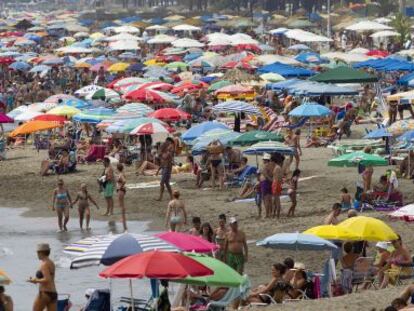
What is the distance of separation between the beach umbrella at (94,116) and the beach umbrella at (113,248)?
57.3ft

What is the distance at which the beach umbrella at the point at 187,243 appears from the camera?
14953 millimetres

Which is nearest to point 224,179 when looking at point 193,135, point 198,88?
point 193,135

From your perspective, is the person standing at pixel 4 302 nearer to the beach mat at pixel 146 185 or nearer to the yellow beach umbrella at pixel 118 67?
the beach mat at pixel 146 185

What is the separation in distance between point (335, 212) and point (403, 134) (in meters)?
7.30

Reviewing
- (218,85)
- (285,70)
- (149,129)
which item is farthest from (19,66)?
(149,129)

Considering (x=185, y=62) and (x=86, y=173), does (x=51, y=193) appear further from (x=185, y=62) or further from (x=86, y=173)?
(x=185, y=62)

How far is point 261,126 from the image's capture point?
31.8 meters

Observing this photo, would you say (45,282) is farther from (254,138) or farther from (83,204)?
(254,138)

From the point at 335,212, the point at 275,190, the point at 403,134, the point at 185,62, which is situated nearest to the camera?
the point at 335,212

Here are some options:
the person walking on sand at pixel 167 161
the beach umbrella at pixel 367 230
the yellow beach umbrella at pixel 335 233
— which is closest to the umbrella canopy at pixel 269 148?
the person walking on sand at pixel 167 161

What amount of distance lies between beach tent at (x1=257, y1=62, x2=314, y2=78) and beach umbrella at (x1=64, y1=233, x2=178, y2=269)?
91.0ft

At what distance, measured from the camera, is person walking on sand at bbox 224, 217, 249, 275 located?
16906 mm

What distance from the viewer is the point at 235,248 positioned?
55.4 feet

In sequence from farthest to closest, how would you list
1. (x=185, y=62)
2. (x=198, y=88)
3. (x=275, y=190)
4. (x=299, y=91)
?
(x=185, y=62) → (x=198, y=88) → (x=299, y=91) → (x=275, y=190)
